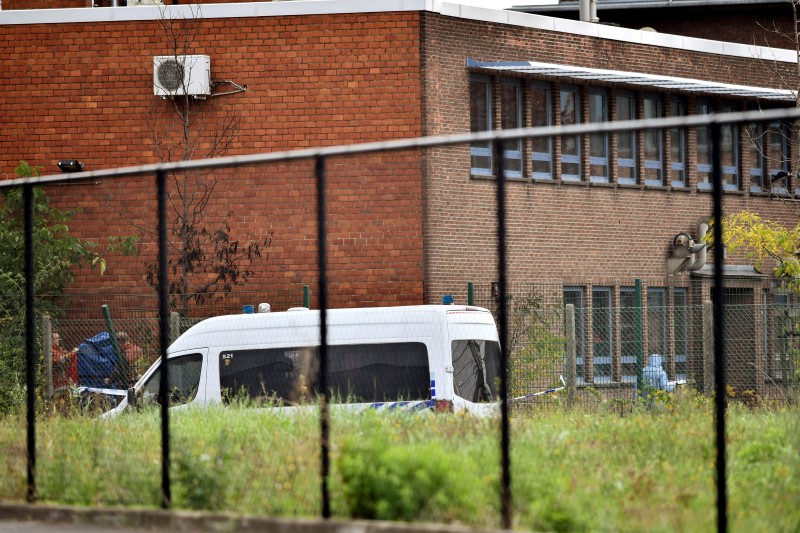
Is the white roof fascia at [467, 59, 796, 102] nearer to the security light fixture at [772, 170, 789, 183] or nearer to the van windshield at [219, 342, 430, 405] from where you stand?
the security light fixture at [772, 170, 789, 183]

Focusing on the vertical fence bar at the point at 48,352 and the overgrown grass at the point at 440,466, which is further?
the vertical fence bar at the point at 48,352

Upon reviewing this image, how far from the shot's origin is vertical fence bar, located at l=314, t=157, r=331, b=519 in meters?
8.53

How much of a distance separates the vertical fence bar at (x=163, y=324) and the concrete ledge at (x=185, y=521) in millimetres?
272

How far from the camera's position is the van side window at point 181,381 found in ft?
39.5

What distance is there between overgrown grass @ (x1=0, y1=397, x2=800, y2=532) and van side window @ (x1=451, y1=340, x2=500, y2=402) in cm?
71

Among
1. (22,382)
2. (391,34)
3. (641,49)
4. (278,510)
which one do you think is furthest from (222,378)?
(641,49)

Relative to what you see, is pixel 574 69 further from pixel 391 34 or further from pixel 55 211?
pixel 55 211

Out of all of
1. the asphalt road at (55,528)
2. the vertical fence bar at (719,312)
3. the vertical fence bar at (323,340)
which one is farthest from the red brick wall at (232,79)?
the vertical fence bar at (719,312)

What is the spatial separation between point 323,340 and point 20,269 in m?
5.22

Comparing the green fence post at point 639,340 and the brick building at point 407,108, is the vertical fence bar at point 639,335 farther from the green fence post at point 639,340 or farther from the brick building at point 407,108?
the brick building at point 407,108

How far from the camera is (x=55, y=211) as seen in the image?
13.4 meters

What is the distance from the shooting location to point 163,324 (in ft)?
Result: 31.2

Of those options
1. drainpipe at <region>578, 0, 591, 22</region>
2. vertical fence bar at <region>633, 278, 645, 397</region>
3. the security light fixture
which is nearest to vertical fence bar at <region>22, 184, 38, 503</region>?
vertical fence bar at <region>633, 278, 645, 397</region>

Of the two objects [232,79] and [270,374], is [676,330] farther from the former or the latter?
[232,79]
